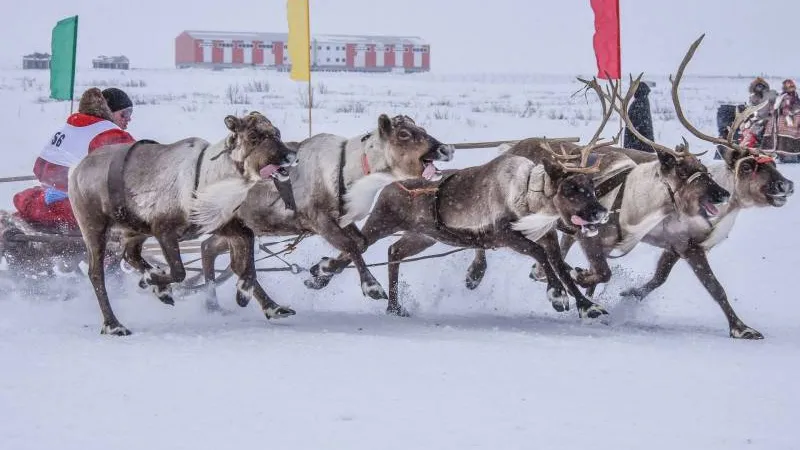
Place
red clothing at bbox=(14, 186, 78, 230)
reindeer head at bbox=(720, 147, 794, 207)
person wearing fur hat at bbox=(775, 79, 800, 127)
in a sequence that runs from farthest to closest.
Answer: person wearing fur hat at bbox=(775, 79, 800, 127) → red clothing at bbox=(14, 186, 78, 230) → reindeer head at bbox=(720, 147, 794, 207)

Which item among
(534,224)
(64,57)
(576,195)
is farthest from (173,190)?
(64,57)

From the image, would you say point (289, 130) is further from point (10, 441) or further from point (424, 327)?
point (10, 441)

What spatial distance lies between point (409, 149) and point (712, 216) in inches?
78.2

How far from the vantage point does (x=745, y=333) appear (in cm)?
714

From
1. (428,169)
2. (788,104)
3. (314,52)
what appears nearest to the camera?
(428,169)

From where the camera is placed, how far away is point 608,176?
7.66 m

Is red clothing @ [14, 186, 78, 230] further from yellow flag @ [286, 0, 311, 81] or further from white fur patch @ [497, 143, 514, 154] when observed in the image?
yellow flag @ [286, 0, 311, 81]

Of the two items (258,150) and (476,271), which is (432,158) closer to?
(258,150)

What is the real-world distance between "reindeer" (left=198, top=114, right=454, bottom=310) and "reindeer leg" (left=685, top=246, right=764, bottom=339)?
1760 mm

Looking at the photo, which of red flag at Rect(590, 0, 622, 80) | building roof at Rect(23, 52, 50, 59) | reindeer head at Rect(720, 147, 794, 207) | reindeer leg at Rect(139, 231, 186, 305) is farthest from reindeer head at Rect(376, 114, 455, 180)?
building roof at Rect(23, 52, 50, 59)

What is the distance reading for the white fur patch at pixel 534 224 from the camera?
7281mm

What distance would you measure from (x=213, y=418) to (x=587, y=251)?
3586mm

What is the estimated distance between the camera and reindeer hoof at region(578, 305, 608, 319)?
732 cm

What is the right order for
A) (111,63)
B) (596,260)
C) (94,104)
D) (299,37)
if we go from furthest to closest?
(111,63)
(299,37)
(94,104)
(596,260)
